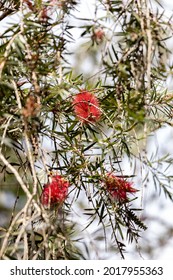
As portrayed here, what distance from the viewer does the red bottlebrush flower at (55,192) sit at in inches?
31.4

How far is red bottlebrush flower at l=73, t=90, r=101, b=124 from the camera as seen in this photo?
916 mm

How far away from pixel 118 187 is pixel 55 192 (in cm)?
11

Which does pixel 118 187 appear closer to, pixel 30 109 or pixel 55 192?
pixel 55 192

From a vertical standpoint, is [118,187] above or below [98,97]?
below

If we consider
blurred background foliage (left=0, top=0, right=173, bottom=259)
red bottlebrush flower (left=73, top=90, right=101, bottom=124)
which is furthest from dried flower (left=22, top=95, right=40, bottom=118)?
red bottlebrush flower (left=73, top=90, right=101, bottom=124)

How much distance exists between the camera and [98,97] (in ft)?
3.25

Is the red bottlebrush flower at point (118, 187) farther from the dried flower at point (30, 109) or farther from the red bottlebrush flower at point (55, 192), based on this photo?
the dried flower at point (30, 109)

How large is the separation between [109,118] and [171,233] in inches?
46.1

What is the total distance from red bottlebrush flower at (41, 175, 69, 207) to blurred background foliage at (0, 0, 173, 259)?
0.01 metres

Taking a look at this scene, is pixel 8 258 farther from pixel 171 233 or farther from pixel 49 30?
pixel 171 233

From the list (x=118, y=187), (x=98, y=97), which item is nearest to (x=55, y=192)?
(x=118, y=187)

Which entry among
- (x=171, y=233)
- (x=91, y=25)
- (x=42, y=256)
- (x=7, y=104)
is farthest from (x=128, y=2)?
(x=171, y=233)

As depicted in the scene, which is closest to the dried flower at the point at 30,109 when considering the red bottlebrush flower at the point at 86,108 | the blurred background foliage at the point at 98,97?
the blurred background foliage at the point at 98,97

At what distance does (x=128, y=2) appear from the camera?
30.6 inches
